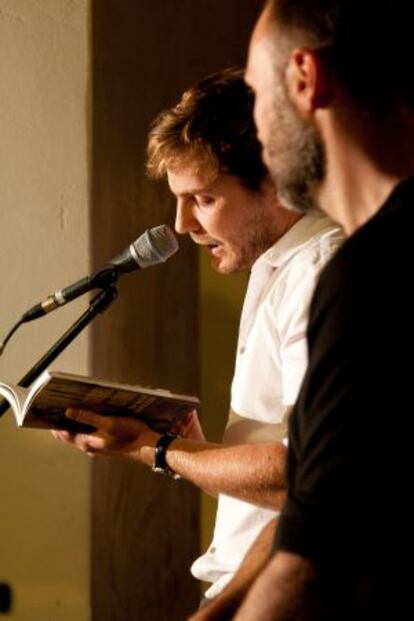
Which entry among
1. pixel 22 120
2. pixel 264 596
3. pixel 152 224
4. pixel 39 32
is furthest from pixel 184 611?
pixel 264 596

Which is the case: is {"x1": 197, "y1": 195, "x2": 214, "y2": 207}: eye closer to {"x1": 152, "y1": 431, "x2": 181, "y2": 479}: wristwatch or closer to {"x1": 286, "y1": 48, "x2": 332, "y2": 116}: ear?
{"x1": 152, "y1": 431, "x2": 181, "y2": 479}: wristwatch

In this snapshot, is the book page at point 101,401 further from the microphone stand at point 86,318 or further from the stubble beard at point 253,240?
the stubble beard at point 253,240

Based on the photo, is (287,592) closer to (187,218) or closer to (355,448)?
(355,448)

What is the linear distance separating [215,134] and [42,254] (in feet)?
3.03

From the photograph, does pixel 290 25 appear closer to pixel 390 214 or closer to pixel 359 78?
pixel 359 78

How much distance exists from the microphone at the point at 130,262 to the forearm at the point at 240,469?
373 mm

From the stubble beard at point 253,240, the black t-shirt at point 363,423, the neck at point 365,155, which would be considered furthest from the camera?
the stubble beard at point 253,240

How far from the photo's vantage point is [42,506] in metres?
2.68

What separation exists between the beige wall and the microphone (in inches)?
31.9

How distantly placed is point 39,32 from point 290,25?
1753 millimetres

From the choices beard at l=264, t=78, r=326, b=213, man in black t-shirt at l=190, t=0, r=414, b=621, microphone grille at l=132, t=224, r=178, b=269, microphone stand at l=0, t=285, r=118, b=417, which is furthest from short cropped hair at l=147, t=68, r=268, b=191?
man in black t-shirt at l=190, t=0, r=414, b=621

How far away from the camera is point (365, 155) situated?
3.41 ft

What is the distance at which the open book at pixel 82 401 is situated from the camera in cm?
164

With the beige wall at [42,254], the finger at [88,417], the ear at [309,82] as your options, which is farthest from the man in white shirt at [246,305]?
the beige wall at [42,254]
